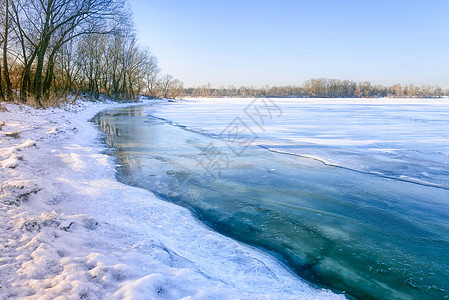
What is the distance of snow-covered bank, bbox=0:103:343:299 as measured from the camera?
63.3 inches

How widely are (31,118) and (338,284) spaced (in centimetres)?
1102

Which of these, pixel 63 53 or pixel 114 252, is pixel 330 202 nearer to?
pixel 114 252

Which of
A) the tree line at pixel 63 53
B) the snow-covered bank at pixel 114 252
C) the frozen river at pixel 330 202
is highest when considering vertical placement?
the tree line at pixel 63 53

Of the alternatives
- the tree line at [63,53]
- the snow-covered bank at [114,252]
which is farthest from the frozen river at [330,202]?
the tree line at [63,53]

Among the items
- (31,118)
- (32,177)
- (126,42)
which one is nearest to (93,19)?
(31,118)

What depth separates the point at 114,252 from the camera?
81.7 inches

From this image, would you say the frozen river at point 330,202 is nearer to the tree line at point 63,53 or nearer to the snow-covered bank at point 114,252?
the snow-covered bank at point 114,252

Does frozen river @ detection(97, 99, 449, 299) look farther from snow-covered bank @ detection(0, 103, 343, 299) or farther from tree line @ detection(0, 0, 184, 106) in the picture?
tree line @ detection(0, 0, 184, 106)

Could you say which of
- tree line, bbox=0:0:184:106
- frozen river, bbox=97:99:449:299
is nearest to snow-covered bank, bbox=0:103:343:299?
frozen river, bbox=97:99:449:299

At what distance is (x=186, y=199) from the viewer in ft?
12.6

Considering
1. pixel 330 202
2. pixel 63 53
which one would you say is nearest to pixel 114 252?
pixel 330 202

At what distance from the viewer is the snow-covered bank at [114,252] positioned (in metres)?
1.61

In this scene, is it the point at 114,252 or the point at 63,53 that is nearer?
the point at 114,252

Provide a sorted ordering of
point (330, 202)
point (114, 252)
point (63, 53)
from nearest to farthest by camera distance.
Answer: point (114, 252) → point (330, 202) → point (63, 53)
